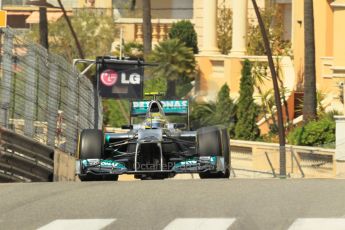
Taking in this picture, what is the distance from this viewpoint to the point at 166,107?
2597 cm

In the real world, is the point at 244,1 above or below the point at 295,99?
above

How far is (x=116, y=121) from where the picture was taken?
201ft

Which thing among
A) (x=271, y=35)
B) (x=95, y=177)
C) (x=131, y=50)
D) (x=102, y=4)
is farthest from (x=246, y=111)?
(x=95, y=177)

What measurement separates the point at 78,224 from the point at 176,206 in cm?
154

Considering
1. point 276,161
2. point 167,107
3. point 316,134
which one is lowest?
point 276,161

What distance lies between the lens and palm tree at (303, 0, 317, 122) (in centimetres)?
5216

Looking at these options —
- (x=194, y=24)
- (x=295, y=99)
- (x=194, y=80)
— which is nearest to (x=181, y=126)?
(x=295, y=99)

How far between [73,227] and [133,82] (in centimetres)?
3939

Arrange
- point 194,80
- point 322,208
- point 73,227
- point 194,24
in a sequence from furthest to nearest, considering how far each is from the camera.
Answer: point 194,24 → point 194,80 → point 322,208 → point 73,227

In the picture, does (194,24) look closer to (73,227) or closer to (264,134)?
(264,134)

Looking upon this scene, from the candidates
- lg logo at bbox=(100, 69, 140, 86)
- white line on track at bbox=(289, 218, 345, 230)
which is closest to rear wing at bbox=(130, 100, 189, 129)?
white line on track at bbox=(289, 218, 345, 230)

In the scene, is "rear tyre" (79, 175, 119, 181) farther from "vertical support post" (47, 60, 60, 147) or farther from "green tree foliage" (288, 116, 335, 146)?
"green tree foliage" (288, 116, 335, 146)

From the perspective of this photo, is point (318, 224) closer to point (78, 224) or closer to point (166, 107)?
point (78, 224)

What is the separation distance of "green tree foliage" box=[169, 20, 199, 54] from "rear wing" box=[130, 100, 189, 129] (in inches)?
1579
